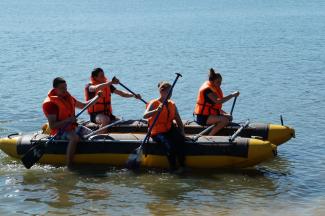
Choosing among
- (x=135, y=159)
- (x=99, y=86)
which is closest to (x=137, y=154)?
(x=135, y=159)

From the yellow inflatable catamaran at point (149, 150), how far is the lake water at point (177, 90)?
0.22 metres

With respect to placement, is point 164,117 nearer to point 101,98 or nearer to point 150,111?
point 150,111

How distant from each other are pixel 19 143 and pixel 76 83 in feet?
37.4

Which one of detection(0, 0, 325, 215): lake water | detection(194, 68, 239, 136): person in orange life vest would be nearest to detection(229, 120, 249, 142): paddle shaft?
detection(194, 68, 239, 136): person in orange life vest

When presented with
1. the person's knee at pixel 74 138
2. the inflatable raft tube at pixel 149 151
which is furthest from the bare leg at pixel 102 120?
the person's knee at pixel 74 138

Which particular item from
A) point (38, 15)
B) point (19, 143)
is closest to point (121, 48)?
point (19, 143)

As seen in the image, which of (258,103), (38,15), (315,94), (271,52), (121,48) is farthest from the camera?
(38,15)

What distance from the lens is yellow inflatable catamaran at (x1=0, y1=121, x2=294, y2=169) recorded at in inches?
443

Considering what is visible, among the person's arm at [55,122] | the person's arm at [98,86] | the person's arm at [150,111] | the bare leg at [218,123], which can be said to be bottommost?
the bare leg at [218,123]

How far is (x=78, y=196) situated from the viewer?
34.6 feet

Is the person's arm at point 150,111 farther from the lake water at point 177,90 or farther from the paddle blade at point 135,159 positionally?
the lake water at point 177,90

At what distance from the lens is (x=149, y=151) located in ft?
37.9

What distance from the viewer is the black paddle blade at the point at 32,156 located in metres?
11.5

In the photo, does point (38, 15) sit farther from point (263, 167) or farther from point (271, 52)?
point (263, 167)
